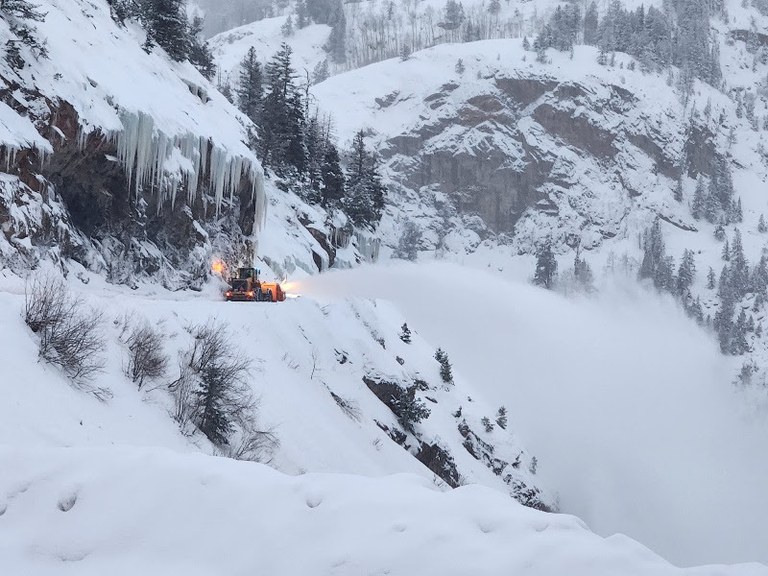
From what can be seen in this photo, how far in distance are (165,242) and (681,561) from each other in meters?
43.7

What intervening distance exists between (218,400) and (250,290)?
41.0 ft

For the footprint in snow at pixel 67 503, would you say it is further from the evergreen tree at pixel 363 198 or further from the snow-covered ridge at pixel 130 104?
the evergreen tree at pixel 363 198

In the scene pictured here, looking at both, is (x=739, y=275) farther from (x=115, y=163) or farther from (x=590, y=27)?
(x=115, y=163)

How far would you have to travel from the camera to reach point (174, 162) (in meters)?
23.8

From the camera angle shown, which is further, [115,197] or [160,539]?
[115,197]

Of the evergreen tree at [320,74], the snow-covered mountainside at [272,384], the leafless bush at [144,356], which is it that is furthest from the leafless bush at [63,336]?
the evergreen tree at [320,74]

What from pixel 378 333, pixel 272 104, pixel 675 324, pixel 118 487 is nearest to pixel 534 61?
pixel 675 324

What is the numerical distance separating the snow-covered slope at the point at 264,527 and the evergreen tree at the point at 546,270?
108 metres

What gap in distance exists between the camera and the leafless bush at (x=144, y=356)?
10.4 meters

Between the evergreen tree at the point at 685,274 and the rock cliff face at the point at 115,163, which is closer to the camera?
the rock cliff face at the point at 115,163

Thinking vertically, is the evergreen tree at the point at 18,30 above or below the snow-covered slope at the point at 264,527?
above

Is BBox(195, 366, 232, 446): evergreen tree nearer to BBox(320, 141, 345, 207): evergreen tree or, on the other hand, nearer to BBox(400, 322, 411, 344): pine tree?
BBox(400, 322, 411, 344): pine tree

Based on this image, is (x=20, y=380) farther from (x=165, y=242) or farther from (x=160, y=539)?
(x=165, y=242)

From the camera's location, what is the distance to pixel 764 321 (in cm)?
10594
